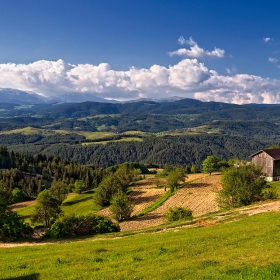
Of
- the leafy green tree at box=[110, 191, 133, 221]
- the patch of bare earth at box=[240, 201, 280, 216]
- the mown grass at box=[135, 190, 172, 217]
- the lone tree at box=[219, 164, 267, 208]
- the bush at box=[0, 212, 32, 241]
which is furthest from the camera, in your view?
the mown grass at box=[135, 190, 172, 217]

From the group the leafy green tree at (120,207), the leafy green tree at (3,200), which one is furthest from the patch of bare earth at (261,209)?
the leafy green tree at (3,200)

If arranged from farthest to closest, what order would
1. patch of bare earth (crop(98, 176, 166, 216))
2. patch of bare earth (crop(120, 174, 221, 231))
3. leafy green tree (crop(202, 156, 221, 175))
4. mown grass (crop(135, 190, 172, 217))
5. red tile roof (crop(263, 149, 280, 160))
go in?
leafy green tree (crop(202, 156, 221, 175)) → red tile roof (crop(263, 149, 280, 160)) → patch of bare earth (crop(98, 176, 166, 216)) → mown grass (crop(135, 190, 172, 217)) → patch of bare earth (crop(120, 174, 221, 231))

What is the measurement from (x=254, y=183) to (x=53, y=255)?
3742 centimetres

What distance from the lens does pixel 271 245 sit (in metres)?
19.3

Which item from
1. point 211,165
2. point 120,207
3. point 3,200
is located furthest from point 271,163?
point 3,200

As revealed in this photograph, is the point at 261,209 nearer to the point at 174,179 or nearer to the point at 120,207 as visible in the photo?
the point at 120,207

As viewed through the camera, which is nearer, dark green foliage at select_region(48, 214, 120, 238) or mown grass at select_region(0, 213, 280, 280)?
mown grass at select_region(0, 213, 280, 280)

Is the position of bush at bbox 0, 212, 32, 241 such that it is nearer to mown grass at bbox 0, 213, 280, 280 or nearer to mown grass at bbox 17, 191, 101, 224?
mown grass at bbox 0, 213, 280, 280

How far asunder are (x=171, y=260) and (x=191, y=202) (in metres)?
51.3

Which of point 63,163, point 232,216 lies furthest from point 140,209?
point 63,163

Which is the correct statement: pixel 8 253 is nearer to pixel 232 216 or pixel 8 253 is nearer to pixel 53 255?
pixel 53 255

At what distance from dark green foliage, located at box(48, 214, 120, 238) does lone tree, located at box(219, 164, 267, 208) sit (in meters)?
22.1

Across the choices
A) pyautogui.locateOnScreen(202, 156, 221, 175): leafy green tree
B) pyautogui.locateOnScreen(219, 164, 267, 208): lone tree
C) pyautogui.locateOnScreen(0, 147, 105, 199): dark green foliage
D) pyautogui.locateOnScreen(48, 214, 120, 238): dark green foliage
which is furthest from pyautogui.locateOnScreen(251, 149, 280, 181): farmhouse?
pyautogui.locateOnScreen(0, 147, 105, 199): dark green foliage

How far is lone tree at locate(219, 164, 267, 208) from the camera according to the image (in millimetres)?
46281
